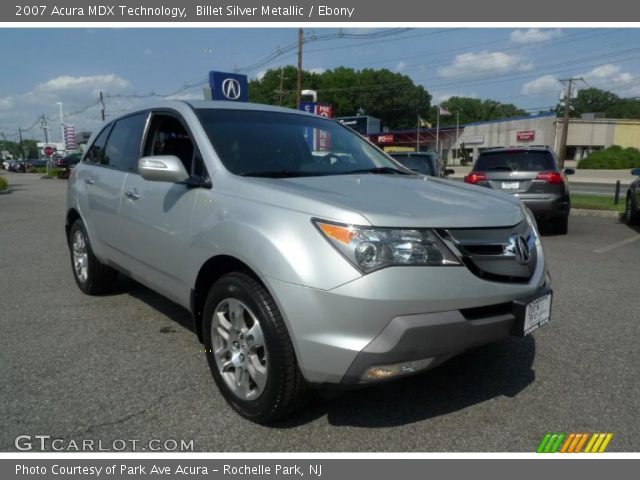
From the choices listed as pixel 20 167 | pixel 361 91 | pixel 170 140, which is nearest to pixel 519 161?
pixel 170 140

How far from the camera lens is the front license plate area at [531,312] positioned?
2.59 meters

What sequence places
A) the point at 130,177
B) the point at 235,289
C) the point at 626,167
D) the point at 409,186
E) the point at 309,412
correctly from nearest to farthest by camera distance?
the point at 235,289 → the point at 309,412 → the point at 409,186 → the point at 130,177 → the point at 626,167

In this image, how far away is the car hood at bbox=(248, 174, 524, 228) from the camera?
2.43 metres

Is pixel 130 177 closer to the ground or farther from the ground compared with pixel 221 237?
farther from the ground

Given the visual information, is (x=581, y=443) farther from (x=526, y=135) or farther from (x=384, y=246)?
(x=526, y=135)

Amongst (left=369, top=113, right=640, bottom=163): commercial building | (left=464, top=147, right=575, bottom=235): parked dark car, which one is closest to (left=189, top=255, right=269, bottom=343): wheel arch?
(left=464, top=147, right=575, bottom=235): parked dark car

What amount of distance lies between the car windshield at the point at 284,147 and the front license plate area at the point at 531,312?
1401 millimetres

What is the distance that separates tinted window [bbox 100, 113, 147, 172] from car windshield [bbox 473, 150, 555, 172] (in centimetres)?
699

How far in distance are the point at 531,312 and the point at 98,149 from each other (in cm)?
416

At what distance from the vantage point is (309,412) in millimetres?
2871

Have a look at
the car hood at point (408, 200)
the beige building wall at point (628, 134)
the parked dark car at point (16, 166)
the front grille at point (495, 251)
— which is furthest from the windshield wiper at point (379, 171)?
the beige building wall at point (628, 134)

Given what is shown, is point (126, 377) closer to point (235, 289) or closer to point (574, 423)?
point (235, 289)
